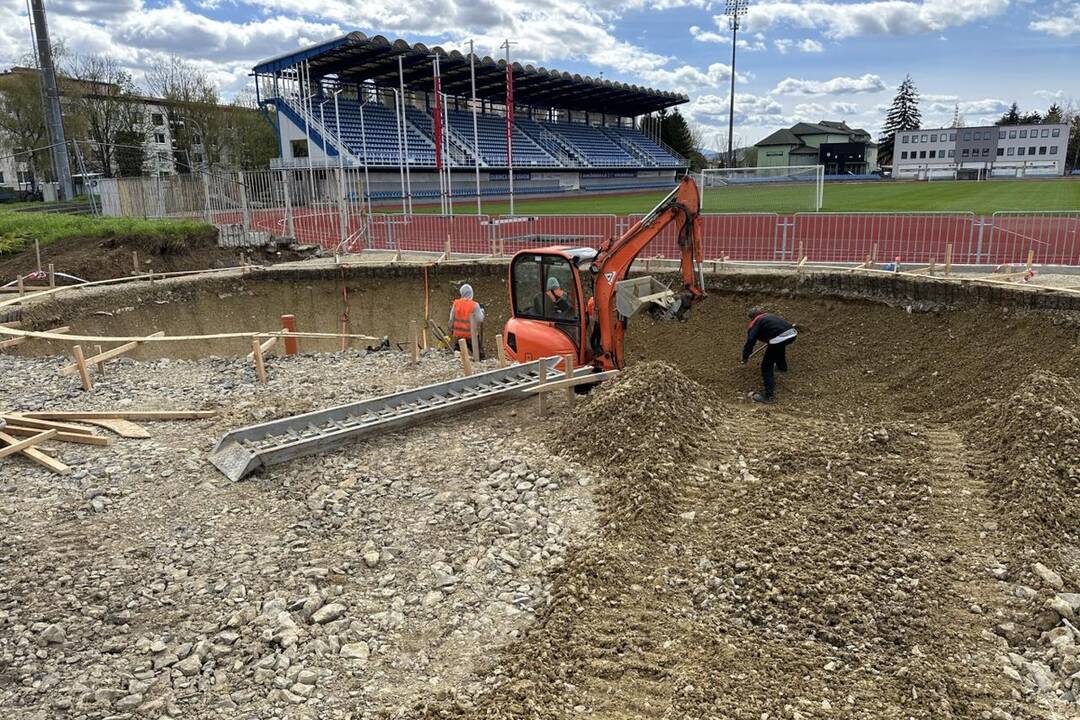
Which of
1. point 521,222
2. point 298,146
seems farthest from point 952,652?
point 298,146

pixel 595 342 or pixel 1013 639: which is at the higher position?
pixel 595 342

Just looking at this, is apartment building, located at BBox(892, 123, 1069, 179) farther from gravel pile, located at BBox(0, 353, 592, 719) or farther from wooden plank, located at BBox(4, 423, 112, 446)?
wooden plank, located at BBox(4, 423, 112, 446)

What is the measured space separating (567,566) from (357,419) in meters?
3.70

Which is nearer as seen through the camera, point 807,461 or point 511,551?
point 511,551

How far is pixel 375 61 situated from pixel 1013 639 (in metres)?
41.5

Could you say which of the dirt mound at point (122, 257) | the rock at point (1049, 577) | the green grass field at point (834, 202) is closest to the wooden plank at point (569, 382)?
the rock at point (1049, 577)

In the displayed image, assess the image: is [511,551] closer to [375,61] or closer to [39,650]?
[39,650]

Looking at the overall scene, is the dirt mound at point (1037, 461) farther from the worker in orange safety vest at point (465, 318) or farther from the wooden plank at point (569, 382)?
the worker in orange safety vest at point (465, 318)

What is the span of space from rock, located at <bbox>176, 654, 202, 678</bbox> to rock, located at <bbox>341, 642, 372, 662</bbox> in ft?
2.89

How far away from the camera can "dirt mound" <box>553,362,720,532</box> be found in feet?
21.2

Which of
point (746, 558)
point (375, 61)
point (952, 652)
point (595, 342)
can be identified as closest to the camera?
point (952, 652)

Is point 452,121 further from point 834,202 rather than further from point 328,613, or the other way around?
point 328,613

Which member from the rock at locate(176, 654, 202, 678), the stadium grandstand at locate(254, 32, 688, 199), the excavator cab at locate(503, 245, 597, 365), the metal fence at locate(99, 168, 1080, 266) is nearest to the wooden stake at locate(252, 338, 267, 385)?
the excavator cab at locate(503, 245, 597, 365)

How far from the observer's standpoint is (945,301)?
519 inches
